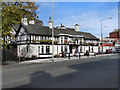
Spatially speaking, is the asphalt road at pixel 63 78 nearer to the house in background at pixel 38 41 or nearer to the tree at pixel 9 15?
the tree at pixel 9 15

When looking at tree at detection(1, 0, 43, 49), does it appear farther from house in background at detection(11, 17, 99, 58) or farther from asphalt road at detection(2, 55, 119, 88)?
asphalt road at detection(2, 55, 119, 88)

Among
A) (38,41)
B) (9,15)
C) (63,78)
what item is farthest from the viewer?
(38,41)

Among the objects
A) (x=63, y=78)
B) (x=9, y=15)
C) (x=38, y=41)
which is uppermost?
(x=9, y=15)

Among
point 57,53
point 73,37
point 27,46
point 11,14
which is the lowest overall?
→ point 57,53

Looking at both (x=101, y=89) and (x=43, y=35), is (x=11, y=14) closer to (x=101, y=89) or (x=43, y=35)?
(x=43, y=35)

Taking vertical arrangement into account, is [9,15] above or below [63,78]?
above

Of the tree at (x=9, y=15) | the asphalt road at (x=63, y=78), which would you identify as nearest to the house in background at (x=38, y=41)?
the tree at (x=9, y=15)

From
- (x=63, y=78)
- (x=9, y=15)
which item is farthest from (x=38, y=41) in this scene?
(x=63, y=78)

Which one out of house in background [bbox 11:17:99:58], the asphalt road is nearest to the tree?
house in background [bbox 11:17:99:58]

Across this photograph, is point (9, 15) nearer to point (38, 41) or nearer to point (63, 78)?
point (38, 41)

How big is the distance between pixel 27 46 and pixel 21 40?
3.45m

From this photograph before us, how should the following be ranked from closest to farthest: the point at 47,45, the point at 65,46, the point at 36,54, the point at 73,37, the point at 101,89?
1. the point at 101,89
2. the point at 36,54
3. the point at 47,45
4. the point at 65,46
5. the point at 73,37

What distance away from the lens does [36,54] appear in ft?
83.1

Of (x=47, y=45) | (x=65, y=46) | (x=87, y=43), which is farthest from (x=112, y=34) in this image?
(x=47, y=45)
